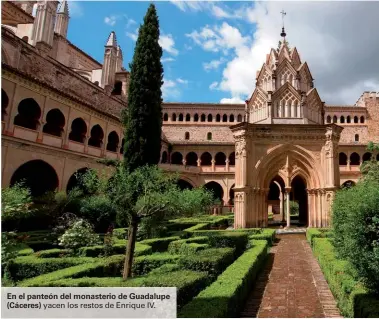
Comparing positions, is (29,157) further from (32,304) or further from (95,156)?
Result: (32,304)

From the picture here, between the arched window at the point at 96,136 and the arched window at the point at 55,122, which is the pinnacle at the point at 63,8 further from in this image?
the arched window at the point at 55,122

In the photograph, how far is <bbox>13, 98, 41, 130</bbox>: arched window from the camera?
22.8 m

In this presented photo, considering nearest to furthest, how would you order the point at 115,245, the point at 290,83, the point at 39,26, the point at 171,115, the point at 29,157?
1. the point at 115,245
2. the point at 29,157
3. the point at 290,83
4. the point at 39,26
5. the point at 171,115

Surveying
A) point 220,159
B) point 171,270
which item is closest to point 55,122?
point 171,270

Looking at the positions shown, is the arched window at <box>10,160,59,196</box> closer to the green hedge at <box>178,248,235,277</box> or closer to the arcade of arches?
the arcade of arches

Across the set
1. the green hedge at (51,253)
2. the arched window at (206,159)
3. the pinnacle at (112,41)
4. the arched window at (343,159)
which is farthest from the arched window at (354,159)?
the green hedge at (51,253)

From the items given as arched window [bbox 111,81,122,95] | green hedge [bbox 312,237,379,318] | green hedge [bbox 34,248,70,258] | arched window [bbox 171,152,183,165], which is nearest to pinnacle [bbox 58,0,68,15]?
arched window [bbox 111,81,122,95]

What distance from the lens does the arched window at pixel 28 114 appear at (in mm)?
22812

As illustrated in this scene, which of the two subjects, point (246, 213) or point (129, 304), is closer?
point (129, 304)

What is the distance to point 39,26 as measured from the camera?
27.8 metres

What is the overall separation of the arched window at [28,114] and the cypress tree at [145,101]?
6916 millimetres

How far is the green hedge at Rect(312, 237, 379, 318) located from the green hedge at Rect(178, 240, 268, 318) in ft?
7.21

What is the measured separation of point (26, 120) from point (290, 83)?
64.1 feet

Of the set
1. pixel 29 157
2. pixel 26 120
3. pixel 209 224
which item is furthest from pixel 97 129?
pixel 209 224
